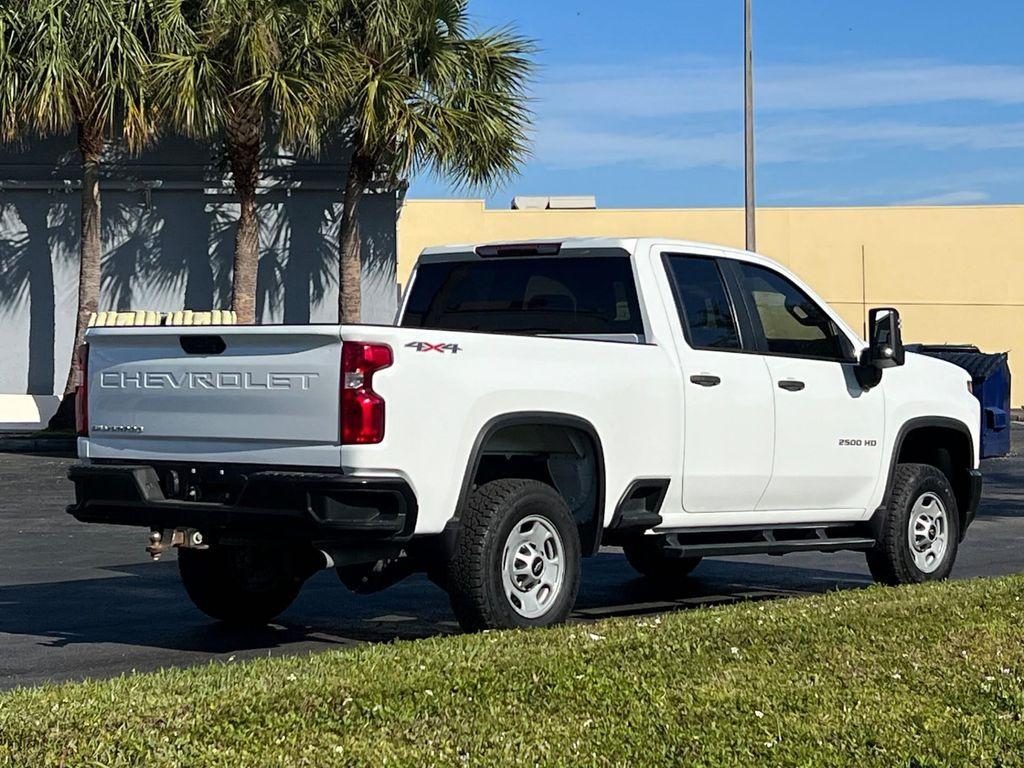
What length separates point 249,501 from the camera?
750 cm

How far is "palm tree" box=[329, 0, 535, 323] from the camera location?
26.2m

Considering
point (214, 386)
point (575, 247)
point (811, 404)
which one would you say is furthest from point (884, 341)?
point (214, 386)

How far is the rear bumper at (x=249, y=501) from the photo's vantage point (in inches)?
287

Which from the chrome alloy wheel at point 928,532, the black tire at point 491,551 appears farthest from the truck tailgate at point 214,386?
the chrome alloy wheel at point 928,532

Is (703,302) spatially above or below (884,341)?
above

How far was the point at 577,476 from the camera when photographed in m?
8.75

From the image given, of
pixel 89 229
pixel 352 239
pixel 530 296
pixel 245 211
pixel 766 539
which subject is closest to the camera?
pixel 530 296

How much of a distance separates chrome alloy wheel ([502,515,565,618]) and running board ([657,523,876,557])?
95 cm

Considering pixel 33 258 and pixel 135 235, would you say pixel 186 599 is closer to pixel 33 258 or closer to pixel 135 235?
pixel 135 235

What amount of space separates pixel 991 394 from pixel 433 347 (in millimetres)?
16235

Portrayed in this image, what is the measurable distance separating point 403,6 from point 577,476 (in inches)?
745

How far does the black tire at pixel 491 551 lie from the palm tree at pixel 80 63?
18.4 meters

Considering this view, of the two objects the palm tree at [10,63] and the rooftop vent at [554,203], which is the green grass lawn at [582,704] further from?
the rooftop vent at [554,203]

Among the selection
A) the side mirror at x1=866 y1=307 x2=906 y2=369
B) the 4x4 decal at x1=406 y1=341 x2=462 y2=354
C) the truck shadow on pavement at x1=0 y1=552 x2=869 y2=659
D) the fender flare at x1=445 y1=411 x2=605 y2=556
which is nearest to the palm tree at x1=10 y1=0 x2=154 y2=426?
the truck shadow on pavement at x1=0 y1=552 x2=869 y2=659
